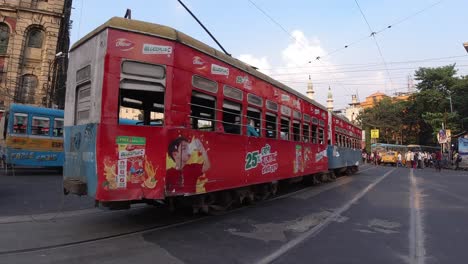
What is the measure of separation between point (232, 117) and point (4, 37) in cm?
3021

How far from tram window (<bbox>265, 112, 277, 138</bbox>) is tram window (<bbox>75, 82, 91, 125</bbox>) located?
452cm

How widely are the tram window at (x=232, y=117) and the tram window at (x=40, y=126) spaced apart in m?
12.3

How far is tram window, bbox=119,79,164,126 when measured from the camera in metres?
6.42

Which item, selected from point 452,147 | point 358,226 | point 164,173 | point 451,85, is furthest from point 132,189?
point 451,85

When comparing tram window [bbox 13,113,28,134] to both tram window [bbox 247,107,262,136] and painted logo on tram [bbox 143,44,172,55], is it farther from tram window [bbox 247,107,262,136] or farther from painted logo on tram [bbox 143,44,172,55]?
painted logo on tram [bbox 143,44,172,55]

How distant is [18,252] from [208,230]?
2986 millimetres

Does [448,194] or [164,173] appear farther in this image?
[448,194]

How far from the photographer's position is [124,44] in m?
6.32

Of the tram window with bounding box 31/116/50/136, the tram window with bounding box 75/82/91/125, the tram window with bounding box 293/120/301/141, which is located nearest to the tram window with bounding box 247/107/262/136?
the tram window with bounding box 293/120/301/141

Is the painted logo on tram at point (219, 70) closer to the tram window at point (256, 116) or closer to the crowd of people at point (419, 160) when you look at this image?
the tram window at point (256, 116)

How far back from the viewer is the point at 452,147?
160 feet

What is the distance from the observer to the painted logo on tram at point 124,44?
20.6ft

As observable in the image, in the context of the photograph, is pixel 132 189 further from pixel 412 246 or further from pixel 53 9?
pixel 53 9


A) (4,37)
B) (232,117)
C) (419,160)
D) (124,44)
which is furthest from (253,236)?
(419,160)
